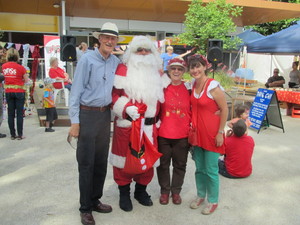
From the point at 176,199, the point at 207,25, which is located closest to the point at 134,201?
the point at 176,199

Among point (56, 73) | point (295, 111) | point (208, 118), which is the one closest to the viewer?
point (208, 118)

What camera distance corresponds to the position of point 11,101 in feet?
18.8

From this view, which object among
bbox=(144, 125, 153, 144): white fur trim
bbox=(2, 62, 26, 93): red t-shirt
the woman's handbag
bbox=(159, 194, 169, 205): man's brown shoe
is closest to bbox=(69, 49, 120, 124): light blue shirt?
bbox=(144, 125, 153, 144): white fur trim

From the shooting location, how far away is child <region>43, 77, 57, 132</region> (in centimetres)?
635

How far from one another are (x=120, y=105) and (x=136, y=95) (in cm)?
17

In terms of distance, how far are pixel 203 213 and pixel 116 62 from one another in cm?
176

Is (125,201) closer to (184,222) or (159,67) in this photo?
(184,222)

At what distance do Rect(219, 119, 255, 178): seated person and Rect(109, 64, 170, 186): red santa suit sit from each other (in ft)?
4.58

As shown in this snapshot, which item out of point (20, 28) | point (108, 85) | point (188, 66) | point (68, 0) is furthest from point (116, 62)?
point (20, 28)

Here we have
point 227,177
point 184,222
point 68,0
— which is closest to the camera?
point 184,222

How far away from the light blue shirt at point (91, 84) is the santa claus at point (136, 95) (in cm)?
11

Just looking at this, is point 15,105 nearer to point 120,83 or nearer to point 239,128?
point 120,83

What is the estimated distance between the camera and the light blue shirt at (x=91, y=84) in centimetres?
264

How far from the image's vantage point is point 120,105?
2777mm
